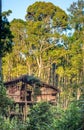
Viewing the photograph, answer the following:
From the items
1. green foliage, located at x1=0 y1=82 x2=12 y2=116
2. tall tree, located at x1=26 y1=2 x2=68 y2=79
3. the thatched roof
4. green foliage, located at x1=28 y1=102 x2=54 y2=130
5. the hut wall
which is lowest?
green foliage, located at x1=28 y1=102 x2=54 y2=130

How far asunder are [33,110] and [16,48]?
1207 inches

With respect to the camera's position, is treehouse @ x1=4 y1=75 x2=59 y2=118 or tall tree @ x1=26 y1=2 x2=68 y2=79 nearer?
treehouse @ x1=4 y1=75 x2=59 y2=118

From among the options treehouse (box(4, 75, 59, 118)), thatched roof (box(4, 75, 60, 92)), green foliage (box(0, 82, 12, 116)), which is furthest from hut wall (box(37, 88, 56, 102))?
green foliage (box(0, 82, 12, 116))

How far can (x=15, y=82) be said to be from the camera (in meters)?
31.1

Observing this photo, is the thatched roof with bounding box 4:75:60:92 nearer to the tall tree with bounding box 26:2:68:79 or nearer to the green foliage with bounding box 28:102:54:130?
the green foliage with bounding box 28:102:54:130

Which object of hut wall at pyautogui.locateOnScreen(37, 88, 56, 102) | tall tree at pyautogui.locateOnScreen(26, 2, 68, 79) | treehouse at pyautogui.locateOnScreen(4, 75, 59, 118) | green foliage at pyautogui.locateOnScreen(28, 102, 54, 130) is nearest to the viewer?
green foliage at pyautogui.locateOnScreen(28, 102, 54, 130)

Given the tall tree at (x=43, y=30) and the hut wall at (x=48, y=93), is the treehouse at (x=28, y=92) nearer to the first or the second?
the hut wall at (x=48, y=93)

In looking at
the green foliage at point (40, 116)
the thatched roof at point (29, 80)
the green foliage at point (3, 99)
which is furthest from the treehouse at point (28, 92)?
the green foliage at point (3, 99)

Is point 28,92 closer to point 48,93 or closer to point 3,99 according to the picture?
point 48,93

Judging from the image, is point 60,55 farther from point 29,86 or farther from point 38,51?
point 29,86

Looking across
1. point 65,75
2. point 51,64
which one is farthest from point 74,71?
point 51,64

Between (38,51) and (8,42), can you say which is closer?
(8,42)

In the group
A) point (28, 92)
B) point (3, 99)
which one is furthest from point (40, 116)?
point (28, 92)

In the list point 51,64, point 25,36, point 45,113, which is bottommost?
point 45,113
